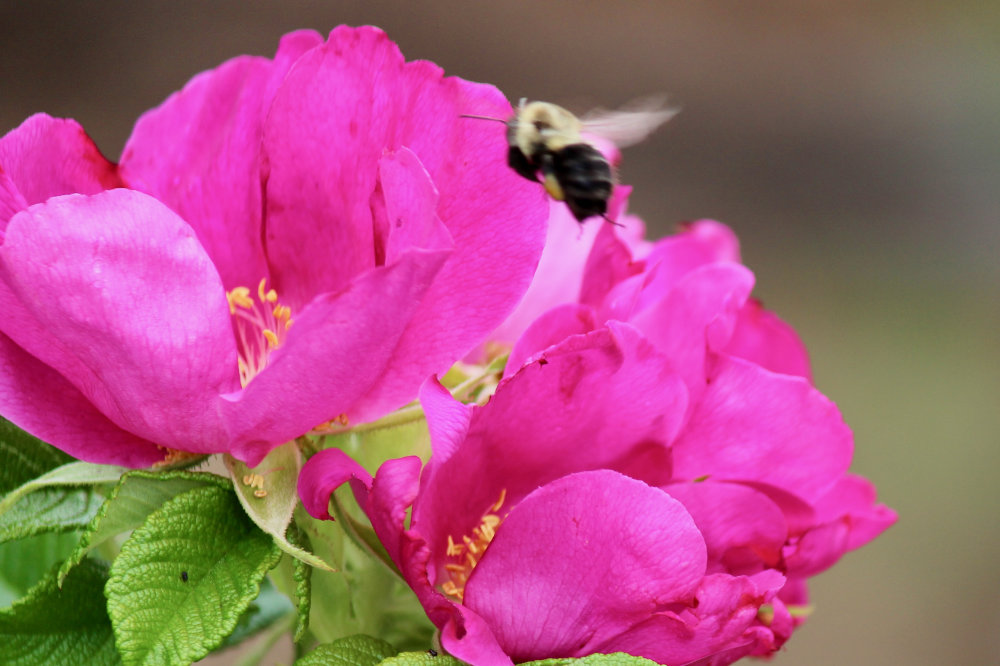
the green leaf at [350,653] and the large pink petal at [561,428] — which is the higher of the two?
the large pink petal at [561,428]

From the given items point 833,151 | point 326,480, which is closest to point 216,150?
point 326,480

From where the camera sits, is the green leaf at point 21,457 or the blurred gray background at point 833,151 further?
the blurred gray background at point 833,151

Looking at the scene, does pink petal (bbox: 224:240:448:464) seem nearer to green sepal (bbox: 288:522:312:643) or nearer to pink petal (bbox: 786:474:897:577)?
green sepal (bbox: 288:522:312:643)

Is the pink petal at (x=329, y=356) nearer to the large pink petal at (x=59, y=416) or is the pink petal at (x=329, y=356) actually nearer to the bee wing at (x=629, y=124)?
the large pink petal at (x=59, y=416)

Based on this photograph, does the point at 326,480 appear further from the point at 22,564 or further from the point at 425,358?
the point at 22,564

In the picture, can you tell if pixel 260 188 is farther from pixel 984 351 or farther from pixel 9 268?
pixel 984 351

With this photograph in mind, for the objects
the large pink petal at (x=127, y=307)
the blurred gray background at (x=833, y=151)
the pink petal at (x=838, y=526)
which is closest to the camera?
the large pink petal at (x=127, y=307)

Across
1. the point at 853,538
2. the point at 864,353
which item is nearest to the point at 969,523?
the point at 864,353

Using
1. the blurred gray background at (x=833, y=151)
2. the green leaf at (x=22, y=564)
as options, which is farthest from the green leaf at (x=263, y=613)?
the blurred gray background at (x=833, y=151)
